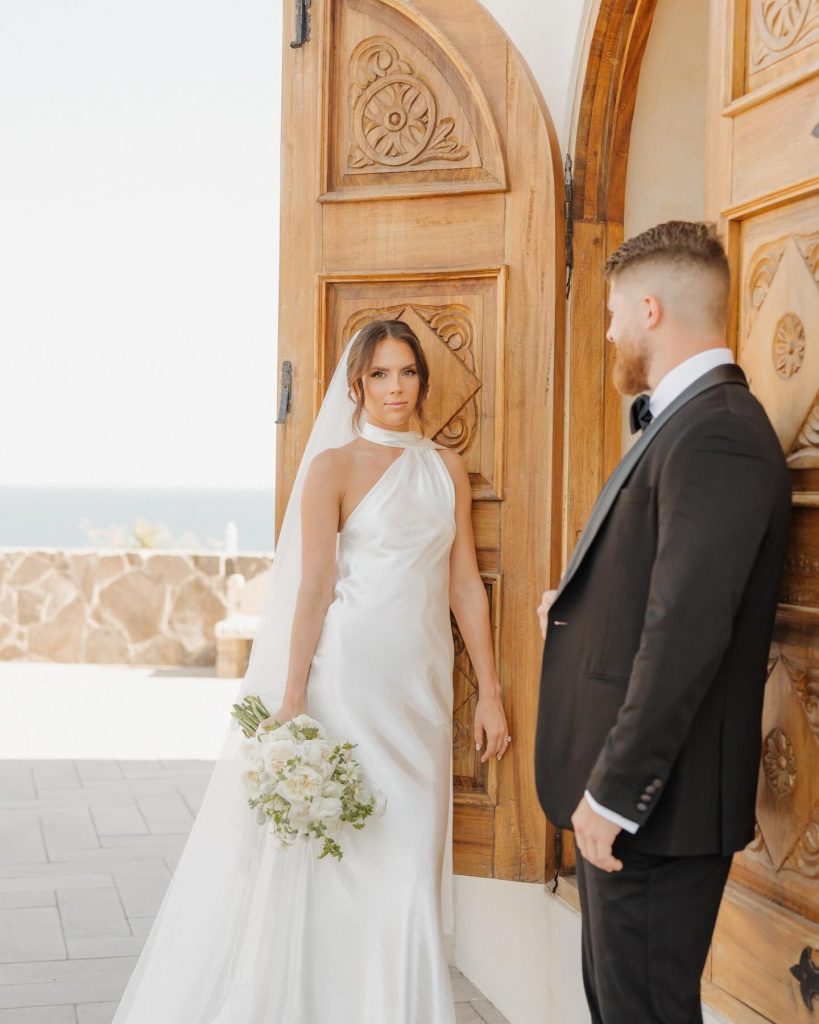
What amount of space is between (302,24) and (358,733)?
213cm

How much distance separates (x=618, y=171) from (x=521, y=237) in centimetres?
43

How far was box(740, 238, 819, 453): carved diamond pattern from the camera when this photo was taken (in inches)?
80.6

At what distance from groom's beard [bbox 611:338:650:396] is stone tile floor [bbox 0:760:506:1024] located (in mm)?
2333

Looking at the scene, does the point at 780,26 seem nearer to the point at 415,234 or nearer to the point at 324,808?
the point at 415,234

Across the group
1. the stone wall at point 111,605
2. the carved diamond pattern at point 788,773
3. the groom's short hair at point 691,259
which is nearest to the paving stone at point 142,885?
the carved diamond pattern at point 788,773

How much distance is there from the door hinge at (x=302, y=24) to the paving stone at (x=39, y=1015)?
9.87 feet

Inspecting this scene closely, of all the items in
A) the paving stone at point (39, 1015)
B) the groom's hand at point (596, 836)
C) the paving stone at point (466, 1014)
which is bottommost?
the paving stone at point (466, 1014)

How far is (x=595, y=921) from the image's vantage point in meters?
1.99

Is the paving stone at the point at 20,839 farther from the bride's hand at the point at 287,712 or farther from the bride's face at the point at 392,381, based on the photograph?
the bride's face at the point at 392,381

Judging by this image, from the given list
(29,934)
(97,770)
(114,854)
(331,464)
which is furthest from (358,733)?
(97,770)

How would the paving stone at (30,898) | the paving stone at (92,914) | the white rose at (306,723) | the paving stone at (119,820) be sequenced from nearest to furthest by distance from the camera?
the white rose at (306,723) < the paving stone at (92,914) < the paving stone at (30,898) < the paving stone at (119,820)

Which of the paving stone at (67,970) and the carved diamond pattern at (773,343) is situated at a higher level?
the carved diamond pattern at (773,343)

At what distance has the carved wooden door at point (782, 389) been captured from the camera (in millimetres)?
2061

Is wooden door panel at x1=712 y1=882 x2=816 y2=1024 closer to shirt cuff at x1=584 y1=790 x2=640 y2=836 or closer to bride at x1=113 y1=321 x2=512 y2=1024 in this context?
shirt cuff at x1=584 y1=790 x2=640 y2=836
